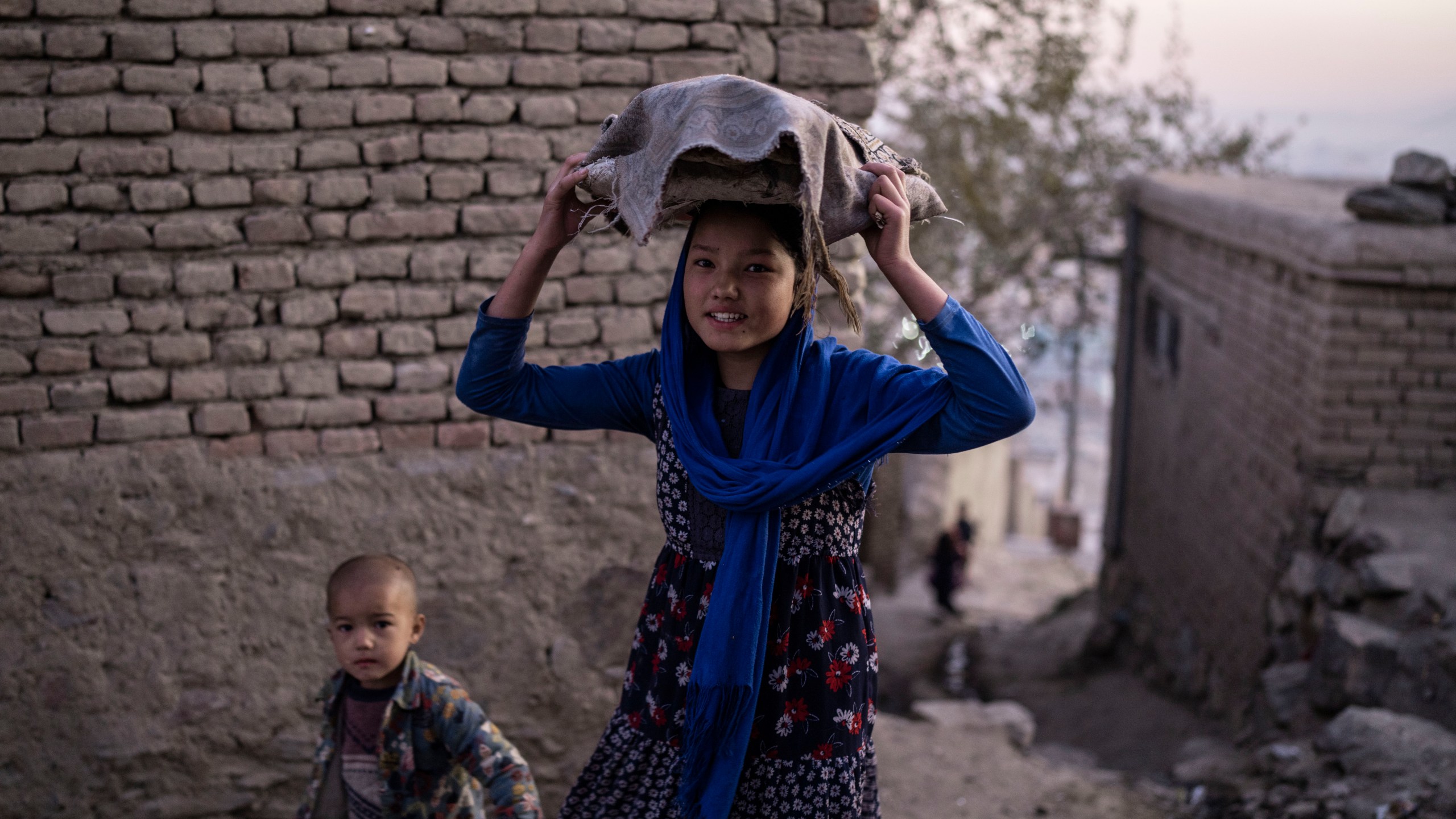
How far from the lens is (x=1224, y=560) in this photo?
6.98 metres

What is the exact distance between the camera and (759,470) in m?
1.83

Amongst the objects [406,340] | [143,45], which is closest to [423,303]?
[406,340]

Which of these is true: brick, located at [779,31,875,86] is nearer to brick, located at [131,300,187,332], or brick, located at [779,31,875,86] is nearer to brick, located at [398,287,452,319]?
brick, located at [398,287,452,319]

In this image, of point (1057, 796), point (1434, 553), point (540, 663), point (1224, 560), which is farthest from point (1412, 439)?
point (540, 663)

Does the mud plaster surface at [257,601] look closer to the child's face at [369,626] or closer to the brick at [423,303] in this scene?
the brick at [423,303]

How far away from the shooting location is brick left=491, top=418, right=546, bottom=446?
3.71 metres

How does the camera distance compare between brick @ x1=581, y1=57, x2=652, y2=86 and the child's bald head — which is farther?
brick @ x1=581, y1=57, x2=652, y2=86

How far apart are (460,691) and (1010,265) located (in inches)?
426

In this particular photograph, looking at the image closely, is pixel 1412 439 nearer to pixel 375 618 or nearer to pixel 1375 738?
pixel 1375 738

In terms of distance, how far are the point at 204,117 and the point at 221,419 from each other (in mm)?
930

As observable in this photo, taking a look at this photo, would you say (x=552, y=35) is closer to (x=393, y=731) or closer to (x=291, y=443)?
(x=291, y=443)

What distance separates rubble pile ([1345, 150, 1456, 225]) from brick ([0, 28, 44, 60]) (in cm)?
575

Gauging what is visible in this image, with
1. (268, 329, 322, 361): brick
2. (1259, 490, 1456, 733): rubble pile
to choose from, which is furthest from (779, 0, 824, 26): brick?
(1259, 490, 1456, 733): rubble pile

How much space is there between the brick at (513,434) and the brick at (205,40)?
1.40m
